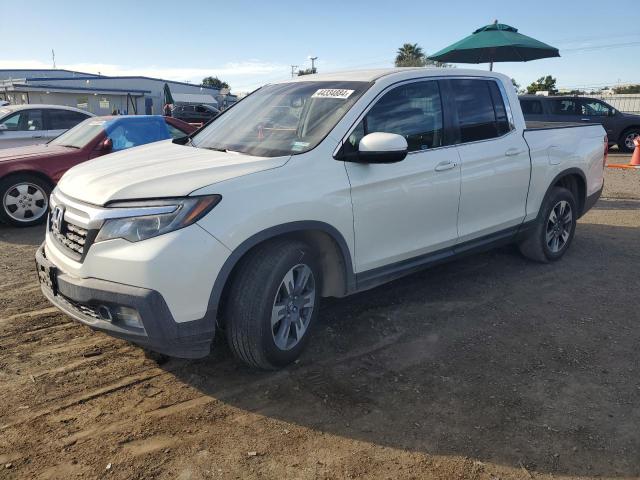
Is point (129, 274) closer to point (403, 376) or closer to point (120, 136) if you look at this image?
point (403, 376)

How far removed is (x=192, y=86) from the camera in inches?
2046

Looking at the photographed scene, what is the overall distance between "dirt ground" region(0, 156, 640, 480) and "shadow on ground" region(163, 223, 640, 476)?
0.04 ft

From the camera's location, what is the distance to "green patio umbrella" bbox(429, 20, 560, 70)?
10320mm

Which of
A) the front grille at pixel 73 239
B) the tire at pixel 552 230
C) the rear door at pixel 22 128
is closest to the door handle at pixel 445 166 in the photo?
the tire at pixel 552 230

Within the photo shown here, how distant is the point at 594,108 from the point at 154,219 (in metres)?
16.4

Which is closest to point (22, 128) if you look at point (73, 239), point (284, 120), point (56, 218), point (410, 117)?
point (56, 218)

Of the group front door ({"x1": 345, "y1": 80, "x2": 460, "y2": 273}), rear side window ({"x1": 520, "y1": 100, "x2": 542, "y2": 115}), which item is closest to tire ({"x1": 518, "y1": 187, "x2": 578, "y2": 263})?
front door ({"x1": 345, "y1": 80, "x2": 460, "y2": 273})

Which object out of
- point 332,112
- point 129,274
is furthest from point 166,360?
point 332,112

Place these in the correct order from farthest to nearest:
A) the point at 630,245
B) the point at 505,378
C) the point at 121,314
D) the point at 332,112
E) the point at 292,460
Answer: the point at 630,245 < the point at 332,112 < the point at 505,378 < the point at 121,314 < the point at 292,460

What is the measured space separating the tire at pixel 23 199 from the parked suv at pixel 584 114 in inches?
463

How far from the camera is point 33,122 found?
9953mm

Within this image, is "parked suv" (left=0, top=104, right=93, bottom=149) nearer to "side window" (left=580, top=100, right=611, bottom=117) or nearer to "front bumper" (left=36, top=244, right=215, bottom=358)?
"front bumper" (left=36, top=244, right=215, bottom=358)

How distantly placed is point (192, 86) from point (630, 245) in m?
50.7

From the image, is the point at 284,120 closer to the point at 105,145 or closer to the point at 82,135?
the point at 105,145
